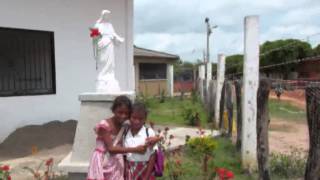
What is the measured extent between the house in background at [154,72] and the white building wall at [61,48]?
46.6 feet

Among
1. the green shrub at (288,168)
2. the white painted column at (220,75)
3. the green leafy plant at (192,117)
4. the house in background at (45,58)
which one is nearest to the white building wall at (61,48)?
the house in background at (45,58)

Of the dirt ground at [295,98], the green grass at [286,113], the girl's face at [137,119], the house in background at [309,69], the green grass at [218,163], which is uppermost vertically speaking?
the house in background at [309,69]

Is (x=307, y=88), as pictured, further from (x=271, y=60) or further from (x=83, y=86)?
(x=271, y=60)

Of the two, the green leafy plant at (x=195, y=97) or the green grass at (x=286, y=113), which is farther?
the green leafy plant at (x=195, y=97)

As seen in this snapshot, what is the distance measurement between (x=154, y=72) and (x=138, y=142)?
73.8 feet

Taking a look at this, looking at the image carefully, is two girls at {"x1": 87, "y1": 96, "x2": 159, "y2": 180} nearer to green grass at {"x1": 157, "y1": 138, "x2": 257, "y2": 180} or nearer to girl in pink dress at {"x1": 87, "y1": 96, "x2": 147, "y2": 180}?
girl in pink dress at {"x1": 87, "y1": 96, "x2": 147, "y2": 180}

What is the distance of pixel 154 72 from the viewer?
2564 cm

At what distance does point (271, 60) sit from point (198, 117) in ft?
42.7

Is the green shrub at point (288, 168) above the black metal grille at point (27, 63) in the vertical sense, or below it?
below

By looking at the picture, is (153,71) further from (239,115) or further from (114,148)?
(114,148)

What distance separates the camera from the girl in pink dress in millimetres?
3215

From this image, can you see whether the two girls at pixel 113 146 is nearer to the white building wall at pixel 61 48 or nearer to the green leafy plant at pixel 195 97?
the white building wall at pixel 61 48

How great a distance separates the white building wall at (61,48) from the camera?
307 inches

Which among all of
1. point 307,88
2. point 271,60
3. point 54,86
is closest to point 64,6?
point 54,86
